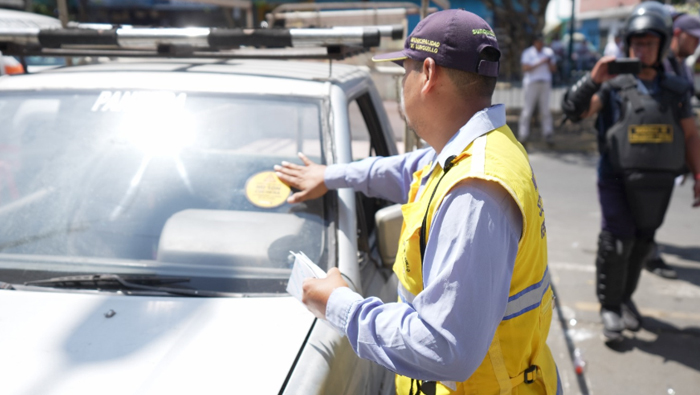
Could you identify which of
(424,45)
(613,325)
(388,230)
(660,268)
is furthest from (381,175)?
(660,268)

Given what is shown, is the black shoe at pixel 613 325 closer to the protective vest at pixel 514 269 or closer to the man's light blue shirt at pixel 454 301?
the protective vest at pixel 514 269

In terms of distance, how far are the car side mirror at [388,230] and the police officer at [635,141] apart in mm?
2156

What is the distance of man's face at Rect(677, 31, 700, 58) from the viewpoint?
14.9 feet

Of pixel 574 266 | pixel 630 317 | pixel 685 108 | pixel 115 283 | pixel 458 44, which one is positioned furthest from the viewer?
pixel 574 266

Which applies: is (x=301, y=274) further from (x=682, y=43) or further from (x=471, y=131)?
(x=682, y=43)

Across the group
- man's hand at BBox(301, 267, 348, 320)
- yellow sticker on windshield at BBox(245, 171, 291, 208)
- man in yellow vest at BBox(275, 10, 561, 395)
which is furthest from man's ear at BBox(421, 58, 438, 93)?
yellow sticker on windshield at BBox(245, 171, 291, 208)

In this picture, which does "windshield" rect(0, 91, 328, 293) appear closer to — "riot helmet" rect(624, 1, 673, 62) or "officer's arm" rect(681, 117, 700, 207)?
"riot helmet" rect(624, 1, 673, 62)

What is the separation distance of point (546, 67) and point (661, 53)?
309 inches

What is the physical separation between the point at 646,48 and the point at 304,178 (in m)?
2.57

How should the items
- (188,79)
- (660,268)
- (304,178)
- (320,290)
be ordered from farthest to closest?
(660,268) → (188,79) → (304,178) → (320,290)

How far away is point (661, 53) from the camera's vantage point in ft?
11.9

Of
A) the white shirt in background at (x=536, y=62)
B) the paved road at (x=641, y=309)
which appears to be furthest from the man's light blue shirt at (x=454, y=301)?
the white shirt in background at (x=536, y=62)

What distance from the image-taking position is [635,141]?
11.9 feet

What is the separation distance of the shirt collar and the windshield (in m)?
0.72
